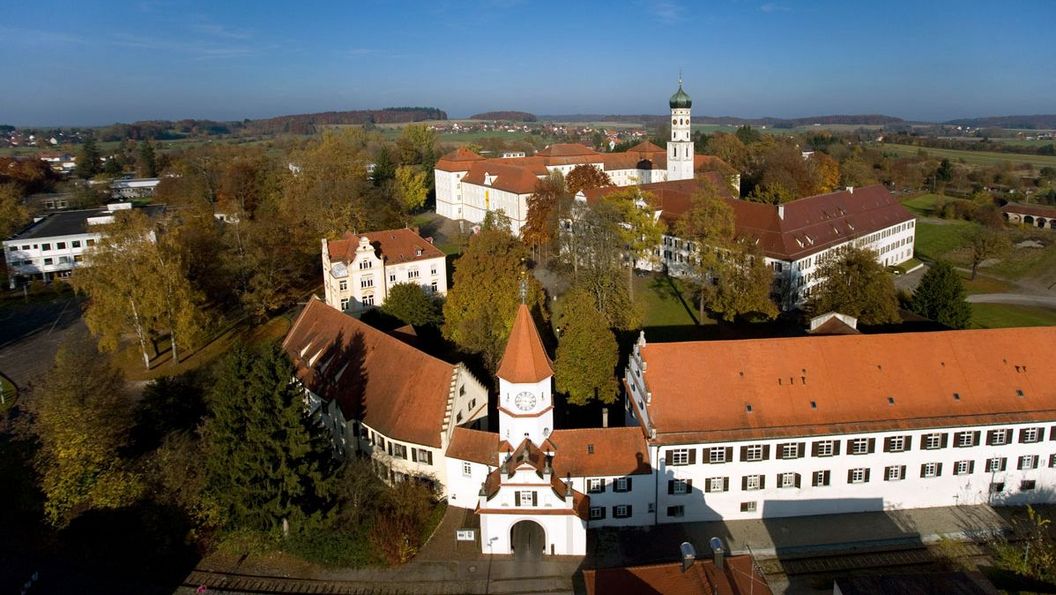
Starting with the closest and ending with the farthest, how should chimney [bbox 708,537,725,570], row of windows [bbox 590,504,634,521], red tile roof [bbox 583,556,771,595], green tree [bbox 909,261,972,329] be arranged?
red tile roof [bbox 583,556,771,595] → chimney [bbox 708,537,725,570] → row of windows [bbox 590,504,634,521] → green tree [bbox 909,261,972,329]

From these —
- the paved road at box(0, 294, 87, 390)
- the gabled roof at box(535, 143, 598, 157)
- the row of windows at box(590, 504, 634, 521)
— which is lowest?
the row of windows at box(590, 504, 634, 521)

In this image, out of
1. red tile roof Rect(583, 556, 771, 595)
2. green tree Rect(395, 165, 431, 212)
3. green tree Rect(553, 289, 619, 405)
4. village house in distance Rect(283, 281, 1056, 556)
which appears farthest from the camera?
green tree Rect(395, 165, 431, 212)

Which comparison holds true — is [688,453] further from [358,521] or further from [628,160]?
[628,160]

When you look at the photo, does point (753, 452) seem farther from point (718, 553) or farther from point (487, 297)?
point (487, 297)

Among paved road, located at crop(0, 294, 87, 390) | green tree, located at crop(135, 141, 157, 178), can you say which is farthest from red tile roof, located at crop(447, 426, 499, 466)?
green tree, located at crop(135, 141, 157, 178)

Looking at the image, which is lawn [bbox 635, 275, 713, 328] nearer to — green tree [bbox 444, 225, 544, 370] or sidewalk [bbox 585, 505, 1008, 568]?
green tree [bbox 444, 225, 544, 370]

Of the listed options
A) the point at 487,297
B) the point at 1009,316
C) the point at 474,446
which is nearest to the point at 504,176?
the point at 487,297
